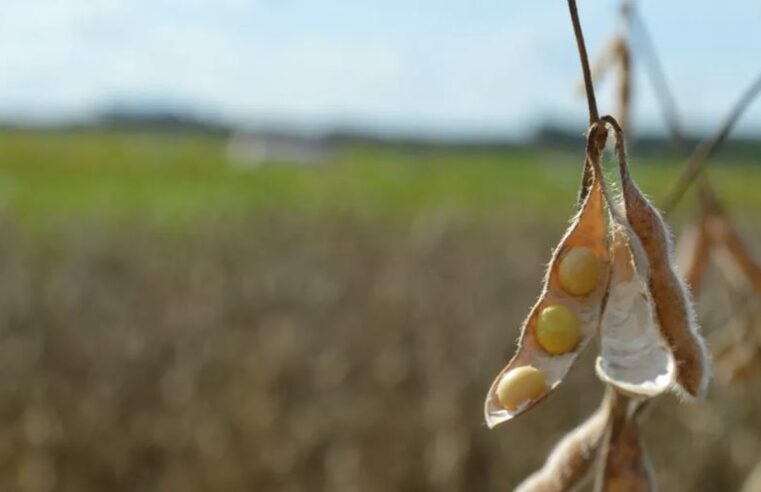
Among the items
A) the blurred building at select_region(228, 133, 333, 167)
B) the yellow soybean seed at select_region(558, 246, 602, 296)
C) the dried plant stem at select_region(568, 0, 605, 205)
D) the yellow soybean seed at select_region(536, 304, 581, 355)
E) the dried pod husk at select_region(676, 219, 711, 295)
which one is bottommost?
the blurred building at select_region(228, 133, 333, 167)

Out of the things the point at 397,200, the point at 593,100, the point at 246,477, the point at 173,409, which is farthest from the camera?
the point at 397,200

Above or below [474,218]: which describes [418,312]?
above

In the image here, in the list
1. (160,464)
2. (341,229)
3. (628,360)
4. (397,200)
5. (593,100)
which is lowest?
(397,200)

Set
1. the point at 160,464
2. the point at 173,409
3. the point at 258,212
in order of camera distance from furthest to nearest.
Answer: the point at 258,212
the point at 173,409
the point at 160,464

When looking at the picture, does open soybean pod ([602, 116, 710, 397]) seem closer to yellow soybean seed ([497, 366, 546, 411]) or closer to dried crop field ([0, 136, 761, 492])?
yellow soybean seed ([497, 366, 546, 411])

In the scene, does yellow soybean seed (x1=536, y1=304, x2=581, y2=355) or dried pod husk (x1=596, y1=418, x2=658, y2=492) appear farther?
dried pod husk (x1=596, y1=418, x2=658, y2=492)

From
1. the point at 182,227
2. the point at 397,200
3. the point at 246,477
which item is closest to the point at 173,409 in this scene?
the point at 246,477

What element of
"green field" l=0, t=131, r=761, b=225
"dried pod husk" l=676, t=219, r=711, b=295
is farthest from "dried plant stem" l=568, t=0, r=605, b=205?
"green field" l=0, t=131, r=761, b=225

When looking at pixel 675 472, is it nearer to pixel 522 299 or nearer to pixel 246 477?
pixel 246 477
